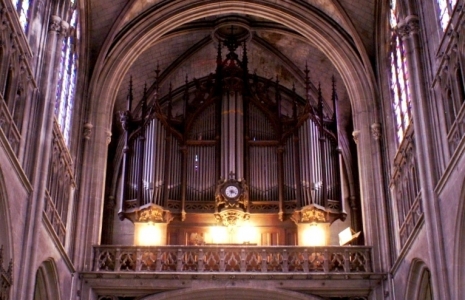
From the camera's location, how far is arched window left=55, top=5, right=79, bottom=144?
20.8 meters

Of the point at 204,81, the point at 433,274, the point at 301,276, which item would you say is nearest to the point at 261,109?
the point at 204,81

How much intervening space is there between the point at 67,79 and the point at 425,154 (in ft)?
32.6

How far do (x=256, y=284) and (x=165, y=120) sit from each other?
21.5 feet

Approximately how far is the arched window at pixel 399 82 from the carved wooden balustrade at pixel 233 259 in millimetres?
3533

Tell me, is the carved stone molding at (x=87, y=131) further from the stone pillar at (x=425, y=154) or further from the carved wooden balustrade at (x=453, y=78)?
the carved wooden balustrade at (x=453, y=78)

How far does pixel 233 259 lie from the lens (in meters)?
21.9

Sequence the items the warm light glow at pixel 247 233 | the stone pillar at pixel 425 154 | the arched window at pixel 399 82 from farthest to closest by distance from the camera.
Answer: the warm light glow at pixel 247 233 < the arched window at pixel 399 82 < the stone pillar at pixel 425 154

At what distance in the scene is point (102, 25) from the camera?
2391 cm

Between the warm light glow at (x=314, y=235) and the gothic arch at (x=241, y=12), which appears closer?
the warm light glow at (x=314, y=235)

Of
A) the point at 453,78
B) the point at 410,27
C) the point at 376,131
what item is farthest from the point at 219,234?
the point at 453,78

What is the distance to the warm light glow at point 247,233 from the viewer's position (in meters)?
23.8

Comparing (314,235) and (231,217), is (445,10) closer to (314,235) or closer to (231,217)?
(314,235)

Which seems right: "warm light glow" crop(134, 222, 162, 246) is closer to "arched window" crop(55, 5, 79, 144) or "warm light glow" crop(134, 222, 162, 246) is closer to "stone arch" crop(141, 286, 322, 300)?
"stone arch" crop(141, 286, 322, 300)

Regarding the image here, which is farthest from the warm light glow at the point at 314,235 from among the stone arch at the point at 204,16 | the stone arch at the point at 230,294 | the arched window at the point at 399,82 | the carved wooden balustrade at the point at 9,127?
the carved wooden balustrade at the point at 9,127
